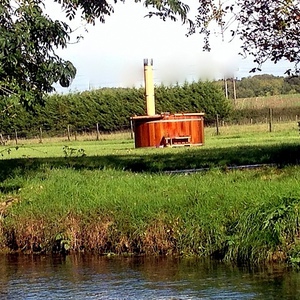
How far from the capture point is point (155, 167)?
68.7 ft

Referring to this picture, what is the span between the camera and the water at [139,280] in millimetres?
10539

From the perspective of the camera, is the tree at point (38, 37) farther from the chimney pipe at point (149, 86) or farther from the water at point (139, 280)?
the chimney pipe at point (149, 86)

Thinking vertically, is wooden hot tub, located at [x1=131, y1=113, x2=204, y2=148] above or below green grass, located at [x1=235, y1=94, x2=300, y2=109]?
below

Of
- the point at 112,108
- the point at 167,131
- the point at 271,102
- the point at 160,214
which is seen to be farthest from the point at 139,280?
the point at 271,102

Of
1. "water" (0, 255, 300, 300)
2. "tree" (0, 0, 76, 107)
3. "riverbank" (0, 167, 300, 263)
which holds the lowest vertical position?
"water" (0, 255, 300, 300)

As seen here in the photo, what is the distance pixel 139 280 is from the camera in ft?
37.6

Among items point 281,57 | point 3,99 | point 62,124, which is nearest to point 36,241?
point 3,99

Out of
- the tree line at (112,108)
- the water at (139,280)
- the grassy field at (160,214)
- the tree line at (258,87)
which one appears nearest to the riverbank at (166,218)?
the grassy field at (160,214)

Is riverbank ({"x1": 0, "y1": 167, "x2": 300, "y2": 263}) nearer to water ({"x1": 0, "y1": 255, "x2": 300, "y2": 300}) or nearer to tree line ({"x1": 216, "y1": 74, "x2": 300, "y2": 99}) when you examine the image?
water ({"x1": 0, "y1": 255, "x2": 300, "y2": 300})

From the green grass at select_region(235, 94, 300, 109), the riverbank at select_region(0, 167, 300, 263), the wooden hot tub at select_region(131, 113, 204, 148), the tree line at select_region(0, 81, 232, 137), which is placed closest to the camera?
the riverbank at select_region(0, 167, 300, 263)

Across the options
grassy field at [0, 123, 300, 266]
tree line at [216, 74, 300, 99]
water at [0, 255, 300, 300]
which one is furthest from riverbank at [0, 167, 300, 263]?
tree line at [216, 74, 300, 99]

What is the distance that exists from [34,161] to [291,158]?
7.20 m

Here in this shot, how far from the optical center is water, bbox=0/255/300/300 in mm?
10539

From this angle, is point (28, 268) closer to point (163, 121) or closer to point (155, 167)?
point (155, 167)
